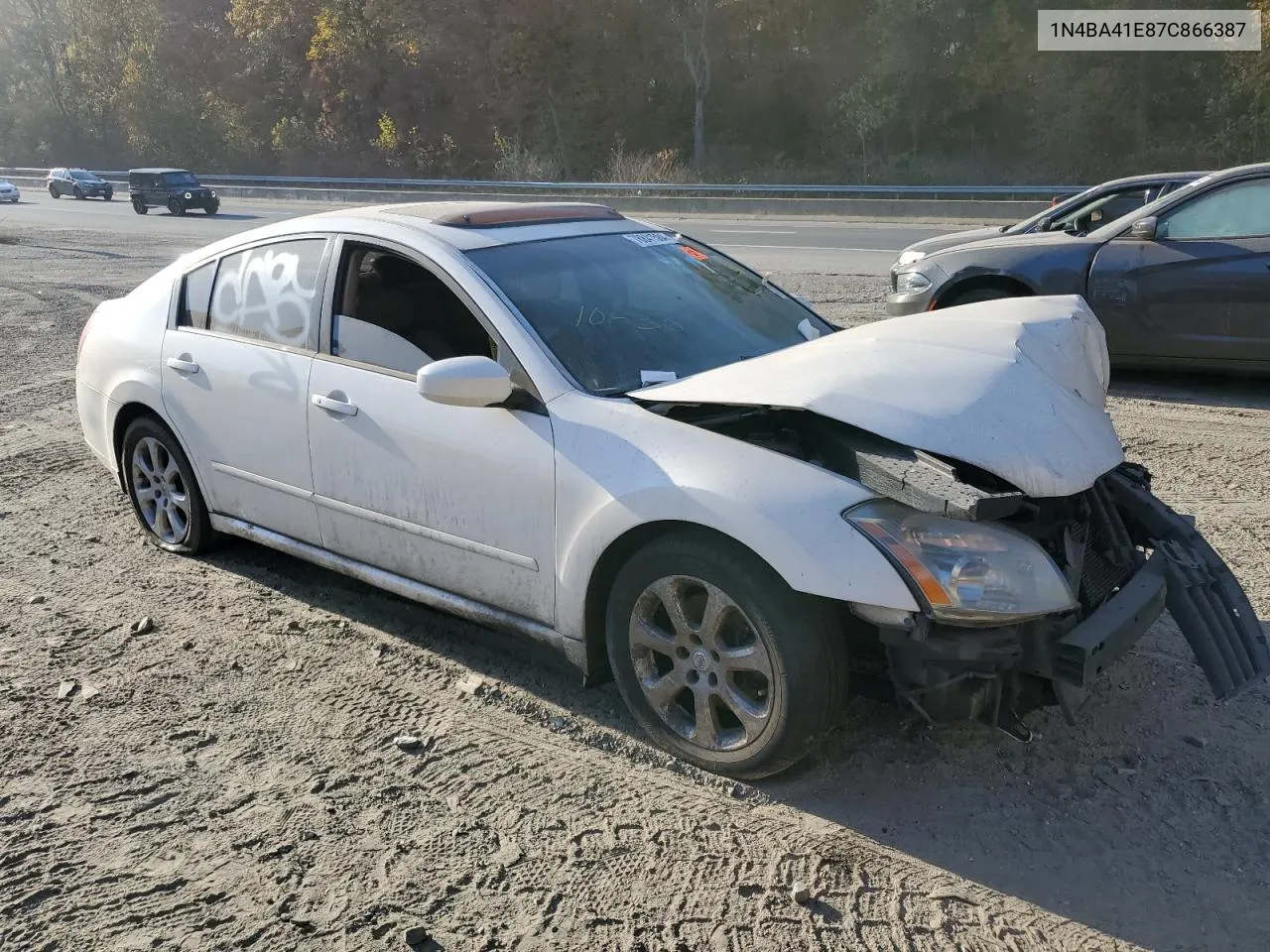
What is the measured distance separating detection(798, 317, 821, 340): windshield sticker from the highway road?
10.3 meters

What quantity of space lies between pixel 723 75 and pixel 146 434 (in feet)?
139

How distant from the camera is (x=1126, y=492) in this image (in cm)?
364

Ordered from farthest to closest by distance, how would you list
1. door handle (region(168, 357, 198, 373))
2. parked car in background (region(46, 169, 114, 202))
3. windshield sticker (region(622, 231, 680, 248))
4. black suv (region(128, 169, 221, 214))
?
parked car in background (region(46, 169, 114, 202))
black suv (region(128, 169, 221, 214))
door handle (region(168, 357, 198, 373))
windshield sticker (region(622, 231, 680, 248))

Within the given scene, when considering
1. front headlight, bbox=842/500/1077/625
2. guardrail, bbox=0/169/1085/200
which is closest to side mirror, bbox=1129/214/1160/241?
front headlight, bbox=842/500/1077/625

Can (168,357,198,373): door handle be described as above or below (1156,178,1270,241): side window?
below

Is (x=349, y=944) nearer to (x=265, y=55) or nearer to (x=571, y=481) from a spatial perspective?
(x=571, y=481)

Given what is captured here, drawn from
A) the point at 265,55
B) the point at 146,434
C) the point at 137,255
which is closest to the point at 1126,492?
the point at 146,434

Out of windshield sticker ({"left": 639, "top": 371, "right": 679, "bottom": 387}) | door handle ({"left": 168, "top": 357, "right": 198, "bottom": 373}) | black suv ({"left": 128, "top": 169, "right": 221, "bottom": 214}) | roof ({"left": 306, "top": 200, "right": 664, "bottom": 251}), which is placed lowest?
windshield sticker ({"left": 639, "top": 371, "right": 679, "bottom": 387})

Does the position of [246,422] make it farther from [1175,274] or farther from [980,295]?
[1175,274]

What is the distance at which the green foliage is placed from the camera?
36156 millimetres

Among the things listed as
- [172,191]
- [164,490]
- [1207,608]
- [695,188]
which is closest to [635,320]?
[1207,608]

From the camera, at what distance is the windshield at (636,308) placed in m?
3.75

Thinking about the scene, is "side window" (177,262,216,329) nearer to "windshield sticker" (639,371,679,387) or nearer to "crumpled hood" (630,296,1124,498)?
"windshield sticker" (639,371,679,387)

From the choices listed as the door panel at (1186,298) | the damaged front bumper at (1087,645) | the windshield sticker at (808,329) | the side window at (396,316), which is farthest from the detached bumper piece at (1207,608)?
the door panel at (1186,298)
